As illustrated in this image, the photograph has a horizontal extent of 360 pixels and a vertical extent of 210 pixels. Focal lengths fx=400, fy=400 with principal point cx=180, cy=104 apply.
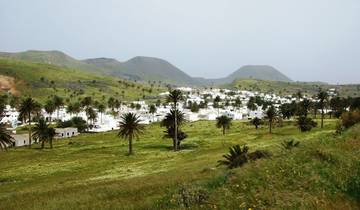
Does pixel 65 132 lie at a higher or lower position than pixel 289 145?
lower

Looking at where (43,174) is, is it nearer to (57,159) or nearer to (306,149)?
(57,159)

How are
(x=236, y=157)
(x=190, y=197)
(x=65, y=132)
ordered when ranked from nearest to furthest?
1. (x=190, y=197)
2. (x=236, y=157)
3. (x=65, y=132)

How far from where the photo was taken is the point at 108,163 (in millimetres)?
73375

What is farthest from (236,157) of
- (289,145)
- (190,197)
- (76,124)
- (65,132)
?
(76,124)

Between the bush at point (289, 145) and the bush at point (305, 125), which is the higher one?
the bush at point (289, 145)

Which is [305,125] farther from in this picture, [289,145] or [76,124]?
[76,124]

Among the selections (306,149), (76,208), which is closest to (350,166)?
(306,149)

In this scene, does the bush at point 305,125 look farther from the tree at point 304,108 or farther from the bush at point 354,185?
the bush at point 354,185

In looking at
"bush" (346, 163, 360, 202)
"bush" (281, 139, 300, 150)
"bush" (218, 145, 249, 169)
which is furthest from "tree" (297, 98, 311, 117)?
"bush" (346, 163, 360, 202)

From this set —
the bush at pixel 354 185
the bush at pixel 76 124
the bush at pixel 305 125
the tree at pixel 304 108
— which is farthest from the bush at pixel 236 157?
the bush at pixel 76 124

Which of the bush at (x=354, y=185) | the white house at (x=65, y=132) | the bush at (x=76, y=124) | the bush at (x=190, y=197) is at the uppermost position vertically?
the bush at (x=354, y=185)

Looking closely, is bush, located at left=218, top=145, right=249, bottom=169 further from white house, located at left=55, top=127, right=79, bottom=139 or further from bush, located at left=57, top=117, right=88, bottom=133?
bush, located at left=57, top=117, right=88, bottom=133

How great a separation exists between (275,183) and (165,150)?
249 ft

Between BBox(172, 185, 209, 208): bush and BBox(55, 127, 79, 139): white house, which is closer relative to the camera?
BBox(172, 185, 209, 208): bush
